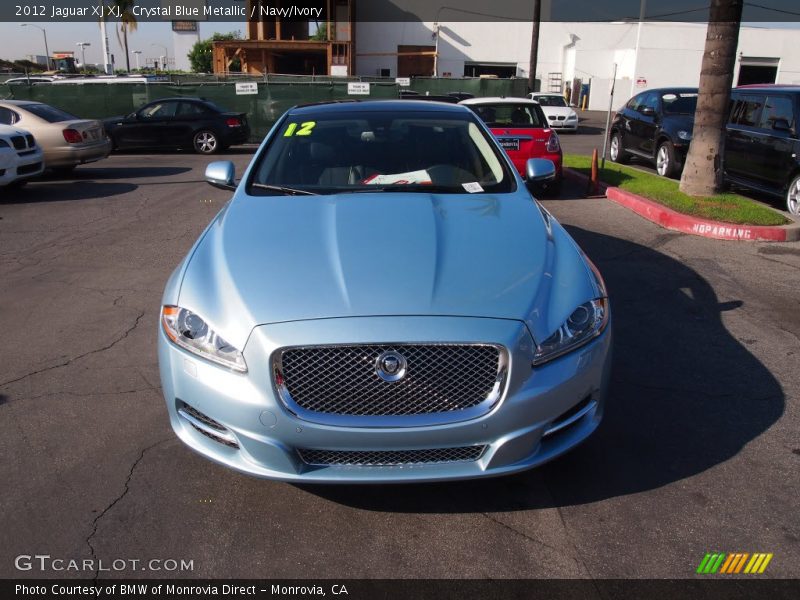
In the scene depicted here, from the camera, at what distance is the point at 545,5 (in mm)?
52594

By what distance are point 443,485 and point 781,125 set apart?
347 inches

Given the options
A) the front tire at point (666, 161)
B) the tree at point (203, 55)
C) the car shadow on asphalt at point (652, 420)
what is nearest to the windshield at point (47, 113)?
the front tire at point (666, 161)

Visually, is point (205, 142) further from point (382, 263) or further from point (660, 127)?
point (382, 263)

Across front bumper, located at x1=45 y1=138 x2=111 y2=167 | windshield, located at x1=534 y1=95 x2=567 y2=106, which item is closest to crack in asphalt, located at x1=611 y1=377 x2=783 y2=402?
front bumper, located at x1=45 y1=138 x2=111 y2=167

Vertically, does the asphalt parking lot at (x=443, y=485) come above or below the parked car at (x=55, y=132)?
below

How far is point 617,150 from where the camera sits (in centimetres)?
1534

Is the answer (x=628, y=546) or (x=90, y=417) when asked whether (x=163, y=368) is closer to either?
(x=90, y=417)

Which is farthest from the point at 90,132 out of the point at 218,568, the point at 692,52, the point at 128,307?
the point at 692,52

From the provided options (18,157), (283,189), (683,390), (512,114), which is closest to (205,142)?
(18,157)

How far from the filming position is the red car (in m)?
11.0

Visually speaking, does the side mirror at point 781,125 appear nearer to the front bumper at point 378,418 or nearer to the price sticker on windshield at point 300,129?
the price sticker on windshield at point 300,129

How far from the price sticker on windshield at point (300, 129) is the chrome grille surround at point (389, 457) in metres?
2.68

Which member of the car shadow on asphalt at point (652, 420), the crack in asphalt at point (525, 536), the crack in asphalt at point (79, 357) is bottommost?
the crack in asphalt at point (79, 357)

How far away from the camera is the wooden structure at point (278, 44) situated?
44.2 m
